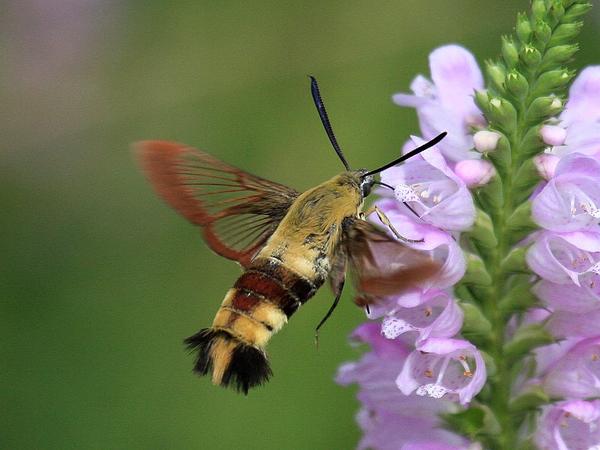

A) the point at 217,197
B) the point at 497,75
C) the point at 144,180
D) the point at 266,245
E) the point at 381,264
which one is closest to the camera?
the point at 381,264

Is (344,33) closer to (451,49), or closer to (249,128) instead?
(249,128)

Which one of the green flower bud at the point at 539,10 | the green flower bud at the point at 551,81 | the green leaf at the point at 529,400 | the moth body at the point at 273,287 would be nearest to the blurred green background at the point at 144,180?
the green leaf at the point at 529,400

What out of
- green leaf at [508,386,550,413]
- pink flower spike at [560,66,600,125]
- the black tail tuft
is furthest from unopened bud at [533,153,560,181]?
the black tail tuft

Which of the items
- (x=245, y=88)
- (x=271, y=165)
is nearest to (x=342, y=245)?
(x=271, y=165)

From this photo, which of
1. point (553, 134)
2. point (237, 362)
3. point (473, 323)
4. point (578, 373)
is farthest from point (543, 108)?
point (237, 362)

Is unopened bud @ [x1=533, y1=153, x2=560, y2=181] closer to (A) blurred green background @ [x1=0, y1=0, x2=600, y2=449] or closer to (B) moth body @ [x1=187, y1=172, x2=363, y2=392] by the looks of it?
(B) moth body @ [x1=187, y1=172, x2=363, y2=392]

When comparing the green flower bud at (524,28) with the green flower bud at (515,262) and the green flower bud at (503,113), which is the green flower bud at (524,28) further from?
the green flower bud at (515,262)

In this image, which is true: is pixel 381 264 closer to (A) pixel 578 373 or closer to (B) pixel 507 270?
(B) pixel 507 270
